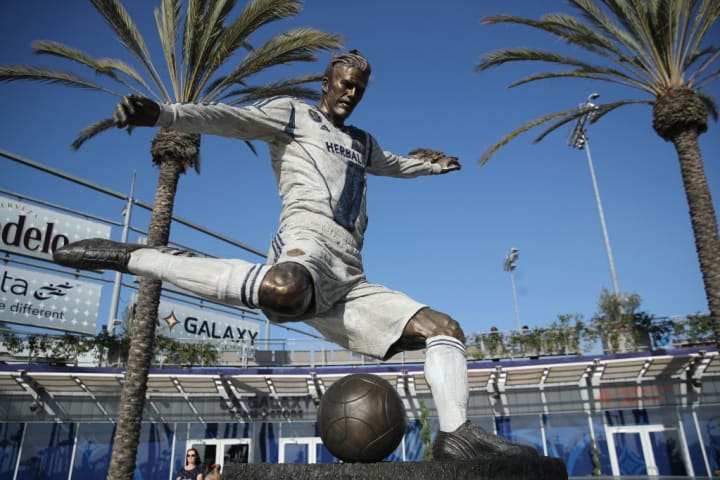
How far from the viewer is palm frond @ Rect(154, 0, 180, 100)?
12.2 meters

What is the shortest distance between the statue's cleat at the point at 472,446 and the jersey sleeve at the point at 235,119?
192cm

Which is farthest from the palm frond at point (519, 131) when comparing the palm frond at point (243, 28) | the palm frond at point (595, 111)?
the palm frond at point (243, 28)

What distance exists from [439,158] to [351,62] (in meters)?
1.01

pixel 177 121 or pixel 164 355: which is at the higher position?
pixel 164 355

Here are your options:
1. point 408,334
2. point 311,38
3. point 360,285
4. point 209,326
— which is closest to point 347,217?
point 360,285

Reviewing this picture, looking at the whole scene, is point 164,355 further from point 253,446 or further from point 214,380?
point 253,446

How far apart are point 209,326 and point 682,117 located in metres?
20.2

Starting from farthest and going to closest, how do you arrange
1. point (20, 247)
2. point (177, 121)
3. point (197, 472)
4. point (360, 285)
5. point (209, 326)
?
point (209, 326), point (20, 247), point (197, 472), point (360, 285), point (177, 121)

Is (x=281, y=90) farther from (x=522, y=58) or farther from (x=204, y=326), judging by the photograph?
(x=204, y=326)

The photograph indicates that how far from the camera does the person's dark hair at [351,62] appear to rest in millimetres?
3326

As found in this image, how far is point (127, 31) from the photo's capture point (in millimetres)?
11758

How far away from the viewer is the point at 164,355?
65.4 feet

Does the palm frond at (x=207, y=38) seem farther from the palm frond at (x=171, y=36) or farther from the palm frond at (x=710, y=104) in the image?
the palm frond at (x=710, y=104)

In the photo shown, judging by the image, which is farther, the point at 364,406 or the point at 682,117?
the point at 682,117
